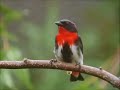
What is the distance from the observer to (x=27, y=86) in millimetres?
4012

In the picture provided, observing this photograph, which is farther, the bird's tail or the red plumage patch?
the bird's tail

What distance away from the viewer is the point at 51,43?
5.30m

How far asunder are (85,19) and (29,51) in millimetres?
1401

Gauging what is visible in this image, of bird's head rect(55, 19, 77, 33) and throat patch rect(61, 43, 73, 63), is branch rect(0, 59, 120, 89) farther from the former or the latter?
bird's head rect(55, 19, 77, 33)

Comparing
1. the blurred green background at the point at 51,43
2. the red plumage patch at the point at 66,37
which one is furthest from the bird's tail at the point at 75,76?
the red plumage patch at the point at 66,37

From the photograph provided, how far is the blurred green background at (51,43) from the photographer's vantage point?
13.6 feet

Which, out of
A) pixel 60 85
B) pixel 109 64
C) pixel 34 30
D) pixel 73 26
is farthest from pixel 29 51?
pixel 73 26

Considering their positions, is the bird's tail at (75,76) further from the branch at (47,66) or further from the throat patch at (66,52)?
the branch at (47,66)

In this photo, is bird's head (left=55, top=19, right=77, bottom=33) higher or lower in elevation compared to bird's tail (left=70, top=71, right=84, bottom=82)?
higher

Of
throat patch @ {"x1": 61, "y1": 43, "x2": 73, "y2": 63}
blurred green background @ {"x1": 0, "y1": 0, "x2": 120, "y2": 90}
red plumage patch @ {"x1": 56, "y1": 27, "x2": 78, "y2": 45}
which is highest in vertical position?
red plumage patch @ {"x1": 56, "y1": 27, "x2": 78, "y2": 45}

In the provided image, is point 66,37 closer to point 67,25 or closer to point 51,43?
point 67,25

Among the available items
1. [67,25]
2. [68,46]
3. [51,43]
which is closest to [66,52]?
[68,46]

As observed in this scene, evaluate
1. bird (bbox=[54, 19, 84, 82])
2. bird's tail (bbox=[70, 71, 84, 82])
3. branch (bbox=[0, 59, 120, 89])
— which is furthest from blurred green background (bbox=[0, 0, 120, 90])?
branch (bbox=[0, 59, 120, 89])

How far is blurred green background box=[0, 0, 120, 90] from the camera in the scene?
4.16 metres
